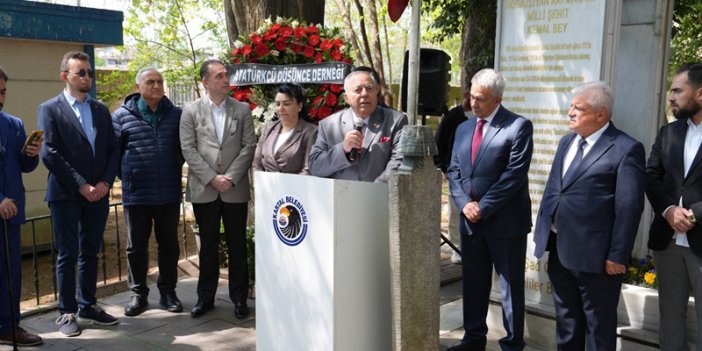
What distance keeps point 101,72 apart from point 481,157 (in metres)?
16.5

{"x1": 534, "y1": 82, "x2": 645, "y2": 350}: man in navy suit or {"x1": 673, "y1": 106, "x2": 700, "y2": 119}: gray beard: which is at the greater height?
{"x1": 673, "y1": 106, "x2": 700, "y2": 119}: gray beard

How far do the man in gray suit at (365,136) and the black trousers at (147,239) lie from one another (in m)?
1.72

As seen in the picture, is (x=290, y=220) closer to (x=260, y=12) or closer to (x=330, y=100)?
(x=330, y=100)

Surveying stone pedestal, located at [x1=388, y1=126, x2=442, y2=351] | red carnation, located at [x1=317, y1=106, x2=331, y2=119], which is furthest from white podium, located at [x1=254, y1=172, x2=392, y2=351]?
red carnation, located at [x1=317, y1=106, x2=331, y2=119]

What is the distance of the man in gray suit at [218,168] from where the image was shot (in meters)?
5.17

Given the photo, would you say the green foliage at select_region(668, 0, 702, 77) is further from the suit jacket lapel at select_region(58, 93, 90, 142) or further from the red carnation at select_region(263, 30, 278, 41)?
→ the suit jacket lapel at select_region(58, 93, 90, 142)

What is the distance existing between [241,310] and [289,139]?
1.54 metres

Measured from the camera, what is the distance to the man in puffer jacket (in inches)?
204

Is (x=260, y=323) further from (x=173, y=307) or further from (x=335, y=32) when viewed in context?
(x=335, y=32)

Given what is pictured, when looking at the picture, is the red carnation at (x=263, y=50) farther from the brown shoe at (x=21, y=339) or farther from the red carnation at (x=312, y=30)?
the brown shoe at (x=21, y=339)

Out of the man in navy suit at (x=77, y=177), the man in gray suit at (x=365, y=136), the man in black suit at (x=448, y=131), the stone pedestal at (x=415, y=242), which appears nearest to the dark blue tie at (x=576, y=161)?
the stone pedestal at (x=415, y=242)

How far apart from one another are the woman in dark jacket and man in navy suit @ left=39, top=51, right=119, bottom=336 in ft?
4.17

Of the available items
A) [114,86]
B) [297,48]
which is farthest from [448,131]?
[114,86]

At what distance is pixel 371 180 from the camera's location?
4195 millimetres
